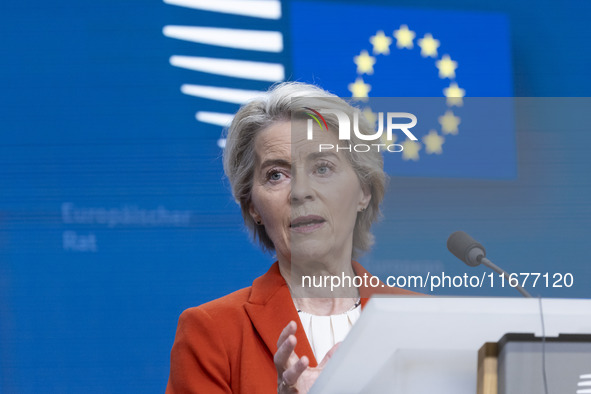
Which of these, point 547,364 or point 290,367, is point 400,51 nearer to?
point 290,367

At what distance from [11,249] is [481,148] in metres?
1.67

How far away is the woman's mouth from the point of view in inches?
71.4

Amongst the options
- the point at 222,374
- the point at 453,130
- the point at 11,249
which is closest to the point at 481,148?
the point at 453,130

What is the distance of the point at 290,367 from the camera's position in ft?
3.66

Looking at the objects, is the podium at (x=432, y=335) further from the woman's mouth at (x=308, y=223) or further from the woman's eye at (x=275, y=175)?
the woman's eye at (x=275, y=175)

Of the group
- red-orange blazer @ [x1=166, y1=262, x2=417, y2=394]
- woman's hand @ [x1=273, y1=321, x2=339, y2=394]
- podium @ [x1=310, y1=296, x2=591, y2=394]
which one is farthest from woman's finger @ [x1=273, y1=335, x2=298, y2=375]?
red-orange blazer @ [x1=166, y1=262, x2=417, y2=394]

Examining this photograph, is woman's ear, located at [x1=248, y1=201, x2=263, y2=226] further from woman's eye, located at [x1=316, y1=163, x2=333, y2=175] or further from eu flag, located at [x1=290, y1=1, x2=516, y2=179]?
eu flag, located at [x1=290, y1=1, x2=516, y2=179]

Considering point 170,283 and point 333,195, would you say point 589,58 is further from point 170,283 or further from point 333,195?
point 170,283

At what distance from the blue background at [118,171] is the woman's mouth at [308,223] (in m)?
0.91

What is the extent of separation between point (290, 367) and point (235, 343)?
688 millimetres

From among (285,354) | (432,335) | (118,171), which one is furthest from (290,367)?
(118,171)

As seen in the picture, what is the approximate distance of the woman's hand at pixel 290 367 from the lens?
1.08 meters

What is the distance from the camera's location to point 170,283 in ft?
8.91

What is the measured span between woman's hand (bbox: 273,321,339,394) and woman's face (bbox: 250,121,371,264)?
2.12 feet
